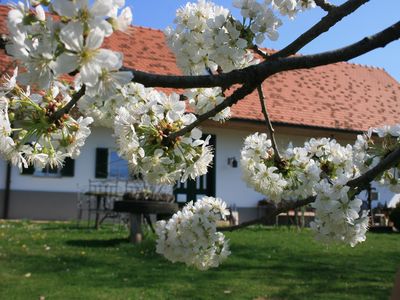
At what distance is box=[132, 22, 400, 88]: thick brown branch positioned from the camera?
4.42 feet

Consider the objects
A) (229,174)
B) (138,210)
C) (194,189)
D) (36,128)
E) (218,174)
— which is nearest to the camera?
(36,128)

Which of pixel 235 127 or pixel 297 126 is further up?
pixel 297 126

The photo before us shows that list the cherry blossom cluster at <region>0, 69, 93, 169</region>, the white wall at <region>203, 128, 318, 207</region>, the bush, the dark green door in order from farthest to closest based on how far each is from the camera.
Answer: the white wall at <region>203, 128, 318, 207</region>
the dark green door
the bush
the cherry blossom cluster at <region>0, 69, 93, 169</region>

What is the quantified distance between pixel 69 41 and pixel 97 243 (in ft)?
26.4

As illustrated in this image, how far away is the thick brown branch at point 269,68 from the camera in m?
1.35

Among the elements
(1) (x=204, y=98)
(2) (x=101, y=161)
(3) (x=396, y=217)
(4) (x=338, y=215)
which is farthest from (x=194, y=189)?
(4) (x=338, y=215)

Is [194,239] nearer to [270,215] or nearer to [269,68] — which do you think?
→ [270,215]

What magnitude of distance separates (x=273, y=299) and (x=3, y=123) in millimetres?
4198

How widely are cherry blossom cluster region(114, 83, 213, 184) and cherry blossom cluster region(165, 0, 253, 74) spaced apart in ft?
1.48

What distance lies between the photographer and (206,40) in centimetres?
244

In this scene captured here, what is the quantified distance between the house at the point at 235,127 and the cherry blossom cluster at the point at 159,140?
32.5 feet

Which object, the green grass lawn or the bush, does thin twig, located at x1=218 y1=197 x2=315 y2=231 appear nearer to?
the green grass lawn

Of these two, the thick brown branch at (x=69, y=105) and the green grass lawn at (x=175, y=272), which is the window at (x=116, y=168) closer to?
the green grass lawn at (x=175, y=272)

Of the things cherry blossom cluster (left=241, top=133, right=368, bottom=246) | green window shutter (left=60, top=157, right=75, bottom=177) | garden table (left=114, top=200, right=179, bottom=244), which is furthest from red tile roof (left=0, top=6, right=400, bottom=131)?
cherry blossom cluster (left=241, top=133, right=368, bottom=246)
